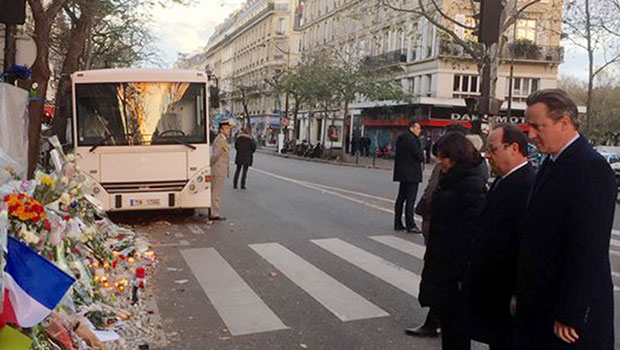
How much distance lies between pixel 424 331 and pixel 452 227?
145 centimetres

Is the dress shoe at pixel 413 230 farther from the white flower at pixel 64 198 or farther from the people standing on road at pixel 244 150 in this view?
the people standing on road at pixel 244 150

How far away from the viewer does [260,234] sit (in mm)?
10359

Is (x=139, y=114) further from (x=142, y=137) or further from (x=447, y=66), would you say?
(x=447, y=66)

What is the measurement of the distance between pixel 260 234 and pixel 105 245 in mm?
3664

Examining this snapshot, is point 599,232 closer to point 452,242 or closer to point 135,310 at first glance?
point 452,242

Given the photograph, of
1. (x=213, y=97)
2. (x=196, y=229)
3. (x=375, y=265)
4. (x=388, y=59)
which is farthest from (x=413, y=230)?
(x=388, y=59)

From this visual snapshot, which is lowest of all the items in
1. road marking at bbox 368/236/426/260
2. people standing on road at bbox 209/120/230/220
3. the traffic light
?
road marking at bbox 368/236/426/260

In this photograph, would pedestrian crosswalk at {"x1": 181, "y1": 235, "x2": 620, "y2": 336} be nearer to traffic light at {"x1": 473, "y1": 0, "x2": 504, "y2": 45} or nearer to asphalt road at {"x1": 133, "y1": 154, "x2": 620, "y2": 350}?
asphalt road at {"x1": 133, "y1": 154, "x2": 620, "y2": 350}

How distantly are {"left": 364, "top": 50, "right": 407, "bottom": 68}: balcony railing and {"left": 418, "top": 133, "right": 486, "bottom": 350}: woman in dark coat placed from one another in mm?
41215

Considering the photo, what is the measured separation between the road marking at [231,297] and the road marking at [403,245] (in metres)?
2.72

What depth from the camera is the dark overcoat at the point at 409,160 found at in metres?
10.8

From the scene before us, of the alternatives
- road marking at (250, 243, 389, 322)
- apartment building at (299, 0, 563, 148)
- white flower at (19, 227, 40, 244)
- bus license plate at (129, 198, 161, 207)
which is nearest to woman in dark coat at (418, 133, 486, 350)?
road marking at (250, 243, 389, 322)

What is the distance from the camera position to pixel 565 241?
295 centimetres

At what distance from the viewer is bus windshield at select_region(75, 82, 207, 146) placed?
36.2ft
